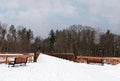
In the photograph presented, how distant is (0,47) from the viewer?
76.0 metres

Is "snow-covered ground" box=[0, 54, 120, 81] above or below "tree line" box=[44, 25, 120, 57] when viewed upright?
below

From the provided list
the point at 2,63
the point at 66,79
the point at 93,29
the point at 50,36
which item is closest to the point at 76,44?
the point at 93,29

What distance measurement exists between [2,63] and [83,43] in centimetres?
6183

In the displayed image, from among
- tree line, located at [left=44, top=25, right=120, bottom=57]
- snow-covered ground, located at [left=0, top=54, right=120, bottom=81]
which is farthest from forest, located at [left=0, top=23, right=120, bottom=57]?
snow-covered ground, located at [left=0, top=54, right=120, bottom=81]

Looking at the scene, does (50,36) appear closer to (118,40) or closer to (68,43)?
(68,43)

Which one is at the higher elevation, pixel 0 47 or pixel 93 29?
pixel 93 29

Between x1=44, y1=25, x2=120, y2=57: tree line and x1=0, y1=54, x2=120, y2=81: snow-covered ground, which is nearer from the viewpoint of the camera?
x1=0, y1=54, x2=120, y2=81: snow-covered ground

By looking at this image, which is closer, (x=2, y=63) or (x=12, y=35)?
(x=2, y=63)

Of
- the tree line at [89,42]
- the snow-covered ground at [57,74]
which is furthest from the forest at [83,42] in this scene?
the snow-covered ground at [57,74]

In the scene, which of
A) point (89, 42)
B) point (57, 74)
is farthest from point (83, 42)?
point (57, 74)

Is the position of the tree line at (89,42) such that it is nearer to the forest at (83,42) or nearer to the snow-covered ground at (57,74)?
the forest at (83,42)

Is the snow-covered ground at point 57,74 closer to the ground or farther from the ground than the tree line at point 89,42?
closer to the ground

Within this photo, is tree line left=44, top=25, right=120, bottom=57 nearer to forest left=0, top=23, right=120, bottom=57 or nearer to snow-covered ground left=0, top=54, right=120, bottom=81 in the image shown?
forest left=0, top=23, right=120, bottom=57

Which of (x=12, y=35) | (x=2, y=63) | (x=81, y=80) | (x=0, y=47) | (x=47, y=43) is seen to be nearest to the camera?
(x=81, y=80)
